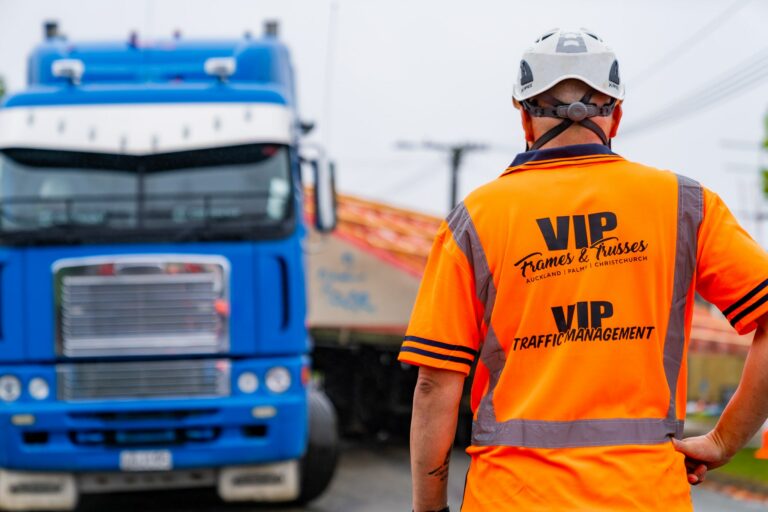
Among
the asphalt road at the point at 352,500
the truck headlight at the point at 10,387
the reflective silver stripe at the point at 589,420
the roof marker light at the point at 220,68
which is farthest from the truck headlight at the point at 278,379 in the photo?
the reflective silver stripe at the point at 589,420

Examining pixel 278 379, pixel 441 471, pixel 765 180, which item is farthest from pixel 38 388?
pixel 765 180

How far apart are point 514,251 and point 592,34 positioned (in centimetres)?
56

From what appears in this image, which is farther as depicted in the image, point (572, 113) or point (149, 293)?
point (149, 293)

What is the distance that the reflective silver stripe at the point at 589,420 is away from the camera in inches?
98.0

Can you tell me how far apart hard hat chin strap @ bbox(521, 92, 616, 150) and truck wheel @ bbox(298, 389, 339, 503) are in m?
8.48

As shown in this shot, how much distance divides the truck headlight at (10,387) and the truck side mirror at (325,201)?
2795 millimetres

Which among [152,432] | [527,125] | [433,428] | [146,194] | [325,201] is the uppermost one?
[527,125]

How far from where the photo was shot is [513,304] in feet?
8.48

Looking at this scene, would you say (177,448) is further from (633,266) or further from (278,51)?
(633,266)

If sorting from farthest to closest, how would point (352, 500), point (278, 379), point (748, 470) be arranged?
1. point (748, 470)
2. point (352, 500)
3. point (278, 379)

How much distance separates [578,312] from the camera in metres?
2.54

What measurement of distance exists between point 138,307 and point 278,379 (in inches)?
47.8

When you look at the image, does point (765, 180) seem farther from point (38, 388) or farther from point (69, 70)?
point (38, 388)

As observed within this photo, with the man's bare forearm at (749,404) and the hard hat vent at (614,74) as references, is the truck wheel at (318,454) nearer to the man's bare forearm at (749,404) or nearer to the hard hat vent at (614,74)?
the man's bare forearm at (749,404)
